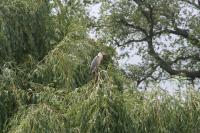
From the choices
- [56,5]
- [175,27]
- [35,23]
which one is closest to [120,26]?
[175,27]

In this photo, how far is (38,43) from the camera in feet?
22.3

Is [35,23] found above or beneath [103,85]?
above

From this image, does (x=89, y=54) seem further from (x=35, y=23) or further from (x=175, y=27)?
(x=175, y=27)

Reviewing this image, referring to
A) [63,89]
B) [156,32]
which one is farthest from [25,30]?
[156,32]

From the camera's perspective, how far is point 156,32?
15.6 meters

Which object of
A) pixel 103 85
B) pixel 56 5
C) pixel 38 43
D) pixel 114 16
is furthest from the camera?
pixel 114 16

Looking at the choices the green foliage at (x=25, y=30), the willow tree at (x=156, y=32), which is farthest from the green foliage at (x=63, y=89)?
the willow tree at (x=156, y=32)

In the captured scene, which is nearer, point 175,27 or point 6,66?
point 6,66

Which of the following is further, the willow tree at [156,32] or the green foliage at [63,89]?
the willow tree at [156,32]

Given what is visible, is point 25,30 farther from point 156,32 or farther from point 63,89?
point 156,32

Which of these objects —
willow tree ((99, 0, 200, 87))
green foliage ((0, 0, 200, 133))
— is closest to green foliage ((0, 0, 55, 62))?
green foliage ((0, 0, 200, 133))

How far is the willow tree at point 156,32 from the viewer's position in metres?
14.9

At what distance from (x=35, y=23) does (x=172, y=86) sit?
1.98 m

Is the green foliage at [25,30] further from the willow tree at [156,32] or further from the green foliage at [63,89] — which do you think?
the willow tree at [156,32]
